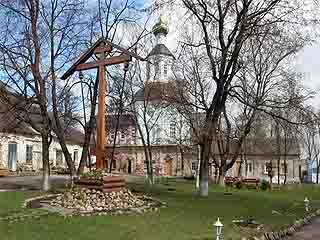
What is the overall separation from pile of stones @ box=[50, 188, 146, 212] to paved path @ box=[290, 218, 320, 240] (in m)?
5.53

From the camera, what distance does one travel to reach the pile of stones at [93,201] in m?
15.9

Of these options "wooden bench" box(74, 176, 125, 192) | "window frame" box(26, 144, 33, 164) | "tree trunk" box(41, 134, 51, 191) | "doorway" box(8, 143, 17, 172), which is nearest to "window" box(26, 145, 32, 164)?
"window frame" box(26, 144, 33, 164)

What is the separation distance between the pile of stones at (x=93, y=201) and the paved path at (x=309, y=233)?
5528mm

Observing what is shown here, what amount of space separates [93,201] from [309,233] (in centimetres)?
712

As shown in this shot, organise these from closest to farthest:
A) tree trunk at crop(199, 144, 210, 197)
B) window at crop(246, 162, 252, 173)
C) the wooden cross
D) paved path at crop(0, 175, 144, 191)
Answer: the wooden cross < tree trunk at crop(199, 144, 210, 197) < paved path at crop(0, 175, 144, 191) < window at crop(246, 162, 252, 173)

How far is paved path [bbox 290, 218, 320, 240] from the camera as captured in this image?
13.7 metres

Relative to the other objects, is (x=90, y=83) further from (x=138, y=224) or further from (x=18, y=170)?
(x=18, y=170)

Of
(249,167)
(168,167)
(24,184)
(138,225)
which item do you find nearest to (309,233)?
(138,225)

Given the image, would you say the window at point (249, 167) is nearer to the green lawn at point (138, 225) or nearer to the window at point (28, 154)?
the window at point (28, 154)

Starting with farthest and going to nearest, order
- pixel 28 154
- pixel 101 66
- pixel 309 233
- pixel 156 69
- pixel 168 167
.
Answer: pixel 168 167 < pixel 28 154 < pixel 156 69 < pixel 101 66 < pixel 309 233

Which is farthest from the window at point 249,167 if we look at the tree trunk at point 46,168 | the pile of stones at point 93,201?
the pile of stones at point 93,201

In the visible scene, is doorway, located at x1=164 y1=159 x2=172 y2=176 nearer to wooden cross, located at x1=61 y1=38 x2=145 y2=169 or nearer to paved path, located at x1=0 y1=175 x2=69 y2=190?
paved path, located at x1=0 y1=175 x2=69 y2=190

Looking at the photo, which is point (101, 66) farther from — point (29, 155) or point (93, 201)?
point (29, 155)

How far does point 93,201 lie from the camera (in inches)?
645
